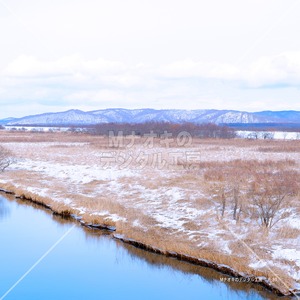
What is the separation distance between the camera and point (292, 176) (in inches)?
907

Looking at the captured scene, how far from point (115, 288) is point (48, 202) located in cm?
992

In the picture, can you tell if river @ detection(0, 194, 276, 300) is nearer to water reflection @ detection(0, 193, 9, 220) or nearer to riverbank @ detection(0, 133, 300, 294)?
riverbank @ detection(0, 133, 300, 294)

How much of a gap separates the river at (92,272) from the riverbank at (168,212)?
2.04 feet

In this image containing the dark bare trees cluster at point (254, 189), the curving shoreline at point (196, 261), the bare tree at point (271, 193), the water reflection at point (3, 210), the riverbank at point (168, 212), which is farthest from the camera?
the water reflection at point (3, 210)

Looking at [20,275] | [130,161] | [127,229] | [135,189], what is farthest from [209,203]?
[130,161]

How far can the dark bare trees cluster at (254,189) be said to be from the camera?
1566 centimetres

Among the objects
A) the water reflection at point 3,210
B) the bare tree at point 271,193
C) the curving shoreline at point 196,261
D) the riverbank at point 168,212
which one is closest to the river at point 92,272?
the curving shoreline at point 196,261

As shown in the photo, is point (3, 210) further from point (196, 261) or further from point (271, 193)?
point (271, 193)

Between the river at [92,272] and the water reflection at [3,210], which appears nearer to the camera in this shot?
the river at [92,272]

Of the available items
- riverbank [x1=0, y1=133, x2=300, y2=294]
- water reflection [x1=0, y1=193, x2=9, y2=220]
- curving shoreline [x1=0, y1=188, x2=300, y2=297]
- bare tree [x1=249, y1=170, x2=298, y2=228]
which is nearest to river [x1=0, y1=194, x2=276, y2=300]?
curving shoreline [x1=0, y1=188, x2=300, y2=297]

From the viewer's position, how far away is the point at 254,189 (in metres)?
20.0

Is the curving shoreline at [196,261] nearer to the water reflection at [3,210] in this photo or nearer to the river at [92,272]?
the river at [92,272]

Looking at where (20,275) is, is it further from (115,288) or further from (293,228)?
(293,228)

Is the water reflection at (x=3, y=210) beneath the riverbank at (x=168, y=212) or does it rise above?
beneath
